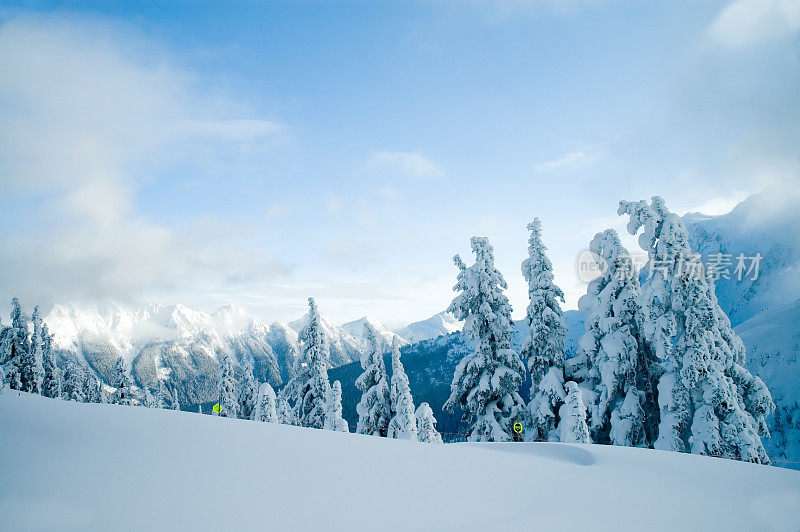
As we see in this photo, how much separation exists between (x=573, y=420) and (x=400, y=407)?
13.1 meters

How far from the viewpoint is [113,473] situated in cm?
380

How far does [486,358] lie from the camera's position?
2173cm

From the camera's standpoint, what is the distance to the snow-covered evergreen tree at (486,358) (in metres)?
21.0

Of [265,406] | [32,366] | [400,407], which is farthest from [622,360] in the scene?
[32,366]

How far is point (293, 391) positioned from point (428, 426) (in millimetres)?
12596

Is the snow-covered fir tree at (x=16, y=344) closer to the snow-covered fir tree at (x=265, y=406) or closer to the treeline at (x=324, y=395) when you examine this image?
the treeline at (x=324, y=395)

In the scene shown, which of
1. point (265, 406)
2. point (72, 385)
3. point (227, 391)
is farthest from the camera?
point (72, 385)

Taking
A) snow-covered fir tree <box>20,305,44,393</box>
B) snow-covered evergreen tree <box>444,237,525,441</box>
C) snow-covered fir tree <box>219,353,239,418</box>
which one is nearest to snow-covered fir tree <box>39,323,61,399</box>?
snow-covered fir tree <box>20,305,44,393</box>

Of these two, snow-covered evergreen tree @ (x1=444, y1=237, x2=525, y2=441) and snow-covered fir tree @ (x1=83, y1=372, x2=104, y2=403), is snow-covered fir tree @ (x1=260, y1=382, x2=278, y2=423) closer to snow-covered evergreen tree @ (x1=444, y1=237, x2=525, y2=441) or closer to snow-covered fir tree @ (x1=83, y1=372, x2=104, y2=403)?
snow-covered evergreen tree @ (x1=444, y1=237, x2=525, y2=441)

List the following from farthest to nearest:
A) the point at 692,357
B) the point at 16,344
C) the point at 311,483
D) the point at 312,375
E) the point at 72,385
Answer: the point at 72,385 → the point at 16,344 → the point at 312,375 → the point at 692,357 → the point at 311,483

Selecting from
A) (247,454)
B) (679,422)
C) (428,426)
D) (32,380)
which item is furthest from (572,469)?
(32,380)

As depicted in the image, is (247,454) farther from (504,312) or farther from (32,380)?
(32,380)

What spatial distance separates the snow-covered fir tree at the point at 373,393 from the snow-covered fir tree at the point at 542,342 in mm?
11019

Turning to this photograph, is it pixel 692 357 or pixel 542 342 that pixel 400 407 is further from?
pixel 692 357
